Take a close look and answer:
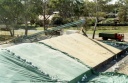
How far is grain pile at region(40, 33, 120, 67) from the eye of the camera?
1128cm

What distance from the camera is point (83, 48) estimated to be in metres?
12.7

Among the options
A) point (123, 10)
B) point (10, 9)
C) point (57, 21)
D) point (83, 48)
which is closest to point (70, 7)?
point (57, 21)

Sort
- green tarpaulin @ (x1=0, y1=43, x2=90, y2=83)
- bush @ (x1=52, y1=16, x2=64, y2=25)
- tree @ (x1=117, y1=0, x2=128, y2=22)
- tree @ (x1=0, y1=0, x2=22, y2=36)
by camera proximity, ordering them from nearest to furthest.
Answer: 1. green tarpaulin @ (x1=0, y1=43, x2=90, y2=83)
2. tree @ (x1=0, y1=0, x2=22, y2=36)
3. tree @ (x1=117, y1=0, x2=128, y2=22)
4. bush @ (x1=52, y1=16, x2=64, y2=25)

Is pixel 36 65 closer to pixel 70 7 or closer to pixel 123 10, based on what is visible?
pixel 123 10

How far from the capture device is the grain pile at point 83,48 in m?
11.3

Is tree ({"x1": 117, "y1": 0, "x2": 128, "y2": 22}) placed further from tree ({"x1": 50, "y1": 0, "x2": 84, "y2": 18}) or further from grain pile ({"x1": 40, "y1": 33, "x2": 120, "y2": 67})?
grain pile ({"x1": 40, "y1": 33, "x2": 120, "y2": 67})

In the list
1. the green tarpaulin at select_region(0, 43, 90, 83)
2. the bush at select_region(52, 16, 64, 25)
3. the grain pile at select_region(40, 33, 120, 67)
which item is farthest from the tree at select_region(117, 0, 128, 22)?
the green tarpaulin at select_region(0, 43, 90, 83)

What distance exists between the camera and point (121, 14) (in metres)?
37.7

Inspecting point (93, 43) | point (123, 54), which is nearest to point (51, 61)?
point (93, 43)

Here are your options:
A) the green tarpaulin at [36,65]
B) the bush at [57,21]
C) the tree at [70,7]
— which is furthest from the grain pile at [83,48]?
the bush at [57,21]

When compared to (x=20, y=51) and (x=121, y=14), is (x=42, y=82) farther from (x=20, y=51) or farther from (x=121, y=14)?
(x=121, y=14)

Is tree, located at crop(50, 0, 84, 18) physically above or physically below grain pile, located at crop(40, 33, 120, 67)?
above

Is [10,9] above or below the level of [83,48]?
above

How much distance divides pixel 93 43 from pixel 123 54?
6.54ft
